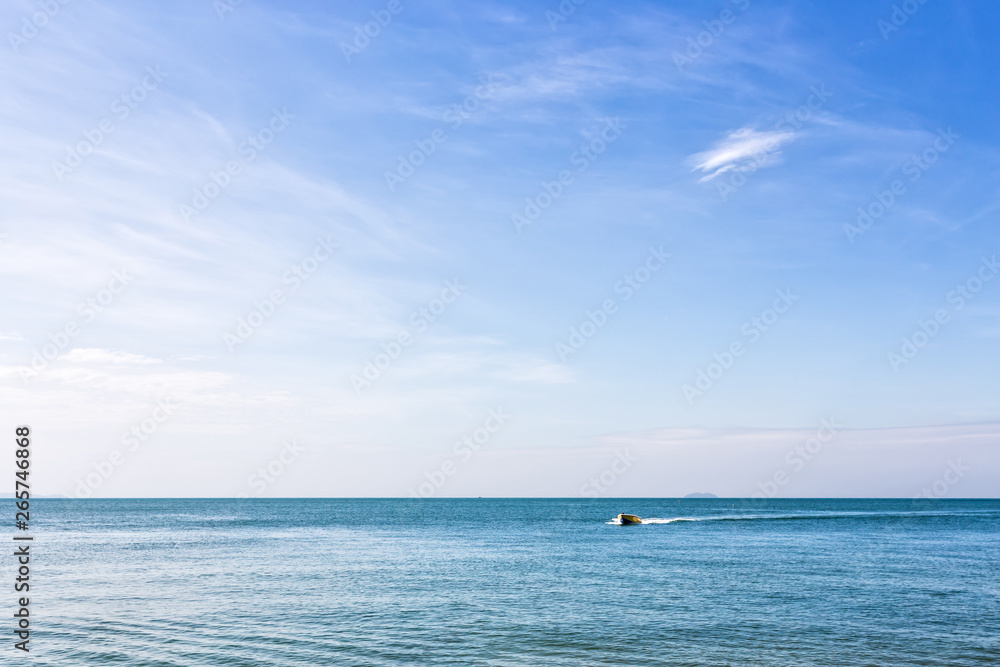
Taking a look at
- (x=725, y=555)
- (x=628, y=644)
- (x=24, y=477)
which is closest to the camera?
(x=24, y=477)

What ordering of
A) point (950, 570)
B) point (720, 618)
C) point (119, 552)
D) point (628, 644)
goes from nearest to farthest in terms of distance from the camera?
1. point (628, 644)
2. point (720, 618)
3. point (950, 570)
4. point (119, 552)

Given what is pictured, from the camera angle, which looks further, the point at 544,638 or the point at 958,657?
the point at 544,638

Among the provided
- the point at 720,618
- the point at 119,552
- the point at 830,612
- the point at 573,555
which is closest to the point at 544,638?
the point at 720,618

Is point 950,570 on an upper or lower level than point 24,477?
lower

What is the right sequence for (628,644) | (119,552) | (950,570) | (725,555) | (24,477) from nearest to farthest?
(24,477), (628,644), (950,570), (725,555), (119,552)

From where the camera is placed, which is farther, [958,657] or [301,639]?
[301,639]

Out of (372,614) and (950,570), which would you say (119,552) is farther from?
(950,570)

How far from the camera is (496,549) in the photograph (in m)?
72.7

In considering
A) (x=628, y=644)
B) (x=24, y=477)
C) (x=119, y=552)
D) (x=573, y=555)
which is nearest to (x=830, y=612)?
(x=628, y=644)

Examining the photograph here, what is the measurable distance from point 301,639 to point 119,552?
49692mm

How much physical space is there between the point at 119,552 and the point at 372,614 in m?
46.9

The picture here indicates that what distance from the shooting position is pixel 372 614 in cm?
3600

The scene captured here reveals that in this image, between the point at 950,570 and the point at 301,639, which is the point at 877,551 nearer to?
the point at 950,570

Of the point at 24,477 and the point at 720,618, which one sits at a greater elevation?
the point at 24,477
